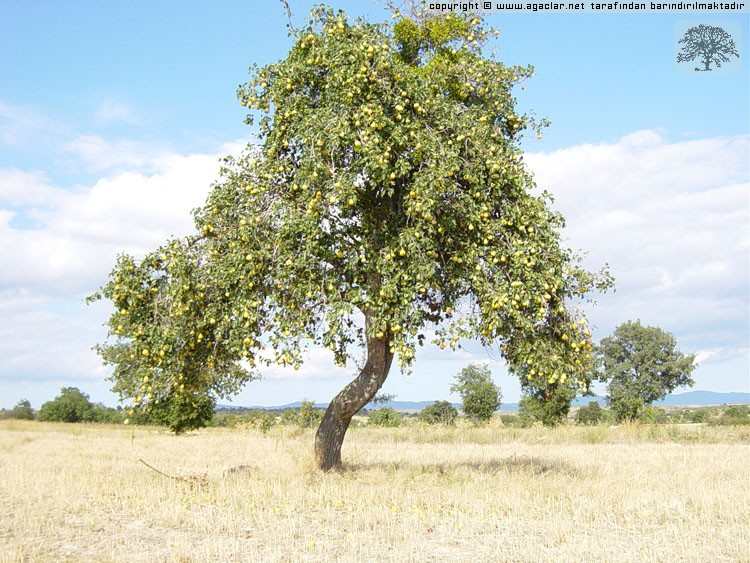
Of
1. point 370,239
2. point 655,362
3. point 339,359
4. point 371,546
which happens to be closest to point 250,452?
point 339,359

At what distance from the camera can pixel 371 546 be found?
32.1 feet

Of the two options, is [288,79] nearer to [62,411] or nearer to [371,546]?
[371,546]

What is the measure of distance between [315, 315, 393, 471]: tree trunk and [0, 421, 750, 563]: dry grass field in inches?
20.6

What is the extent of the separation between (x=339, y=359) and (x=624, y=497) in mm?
6555

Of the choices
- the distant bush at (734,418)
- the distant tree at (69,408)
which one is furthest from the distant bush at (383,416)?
the distant tree at (69,408)

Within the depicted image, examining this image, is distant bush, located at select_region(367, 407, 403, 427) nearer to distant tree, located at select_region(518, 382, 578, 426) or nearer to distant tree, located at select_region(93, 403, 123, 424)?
distant tree, located at select_region(518, 382, 578, 426)

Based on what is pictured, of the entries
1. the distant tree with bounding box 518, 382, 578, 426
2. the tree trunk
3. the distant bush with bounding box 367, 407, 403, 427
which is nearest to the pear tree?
the tree trunk

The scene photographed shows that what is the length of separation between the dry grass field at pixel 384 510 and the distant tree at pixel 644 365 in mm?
53612

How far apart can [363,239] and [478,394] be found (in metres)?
43.9

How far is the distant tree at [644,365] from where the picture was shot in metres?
72.6

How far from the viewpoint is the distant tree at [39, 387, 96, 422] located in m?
68.3

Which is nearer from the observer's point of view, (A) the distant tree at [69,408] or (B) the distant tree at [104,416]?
(A) the distant tree at [69,408]

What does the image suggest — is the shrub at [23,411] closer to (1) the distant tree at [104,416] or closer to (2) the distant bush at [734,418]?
(1) the distant tree at [104,416]

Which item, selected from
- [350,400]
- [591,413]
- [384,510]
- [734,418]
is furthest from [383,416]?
[384,510]
